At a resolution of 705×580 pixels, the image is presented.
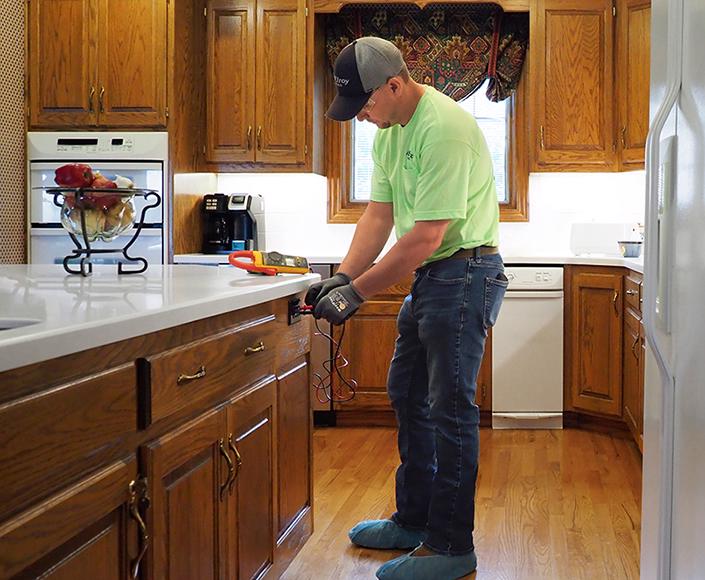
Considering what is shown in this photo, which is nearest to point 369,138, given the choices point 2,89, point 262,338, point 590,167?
point 590,167

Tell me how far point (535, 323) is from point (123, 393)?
3.49 m

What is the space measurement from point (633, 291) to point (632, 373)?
15.3 inches

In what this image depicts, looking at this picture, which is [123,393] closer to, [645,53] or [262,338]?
[262,338]

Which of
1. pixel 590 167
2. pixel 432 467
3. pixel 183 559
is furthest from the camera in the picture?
pixel 590 167

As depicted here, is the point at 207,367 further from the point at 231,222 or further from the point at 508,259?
the point at 231,222

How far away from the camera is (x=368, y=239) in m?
2.91

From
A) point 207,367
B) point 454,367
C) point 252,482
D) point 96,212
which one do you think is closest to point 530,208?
point 454,367

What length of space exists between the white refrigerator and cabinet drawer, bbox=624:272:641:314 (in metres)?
2.18

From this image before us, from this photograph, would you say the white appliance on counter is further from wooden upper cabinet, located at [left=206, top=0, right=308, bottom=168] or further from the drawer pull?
the drawer pull

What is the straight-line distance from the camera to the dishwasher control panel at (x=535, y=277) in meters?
4.68

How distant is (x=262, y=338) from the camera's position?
225 centimetres

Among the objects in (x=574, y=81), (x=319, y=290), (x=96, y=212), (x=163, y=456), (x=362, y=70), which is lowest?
(x=163, y=456)

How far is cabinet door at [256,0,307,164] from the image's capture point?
494cm

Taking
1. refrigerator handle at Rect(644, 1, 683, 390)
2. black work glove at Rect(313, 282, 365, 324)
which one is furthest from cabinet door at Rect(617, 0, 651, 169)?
refrigerator handle at Rect(644, 1, 683, 390)
